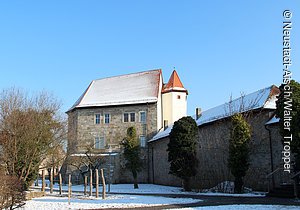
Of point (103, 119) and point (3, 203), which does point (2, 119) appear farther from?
point (103, 119)

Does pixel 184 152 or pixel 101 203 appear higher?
pixel 184 152

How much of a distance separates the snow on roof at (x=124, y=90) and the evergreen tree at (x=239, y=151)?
65.1 ft

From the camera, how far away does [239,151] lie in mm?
21844

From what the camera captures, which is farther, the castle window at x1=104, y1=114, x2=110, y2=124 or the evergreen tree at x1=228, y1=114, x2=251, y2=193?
the castle window at x1=104, y1=114, x2=110, y2=124

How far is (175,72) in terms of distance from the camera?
44719 mm

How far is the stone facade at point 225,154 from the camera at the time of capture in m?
22.1

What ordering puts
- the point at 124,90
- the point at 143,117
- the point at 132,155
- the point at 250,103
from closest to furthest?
the point at 250,103, the point at 132,155, the point at 143,117, the point at 124,90

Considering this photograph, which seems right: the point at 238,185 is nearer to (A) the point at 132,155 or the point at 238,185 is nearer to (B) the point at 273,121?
(B) the point at 273,121

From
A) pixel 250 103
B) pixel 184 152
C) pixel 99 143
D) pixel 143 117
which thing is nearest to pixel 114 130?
pixel 99 143

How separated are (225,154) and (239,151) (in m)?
3.52

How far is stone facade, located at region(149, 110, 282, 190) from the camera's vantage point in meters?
22.1

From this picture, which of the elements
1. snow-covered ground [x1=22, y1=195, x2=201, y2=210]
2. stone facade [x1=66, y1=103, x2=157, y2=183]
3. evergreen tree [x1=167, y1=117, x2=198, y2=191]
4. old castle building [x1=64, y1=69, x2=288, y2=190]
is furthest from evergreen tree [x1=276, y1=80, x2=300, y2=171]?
stone facade [x1=66, y1=103, x2=157, y2=183]

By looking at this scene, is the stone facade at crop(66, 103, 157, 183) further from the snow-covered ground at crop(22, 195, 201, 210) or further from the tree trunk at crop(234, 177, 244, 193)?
the snow-covered ground at crop(22, 195, 201, 210)

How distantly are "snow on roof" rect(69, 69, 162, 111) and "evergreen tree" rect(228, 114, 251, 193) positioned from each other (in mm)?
19856
